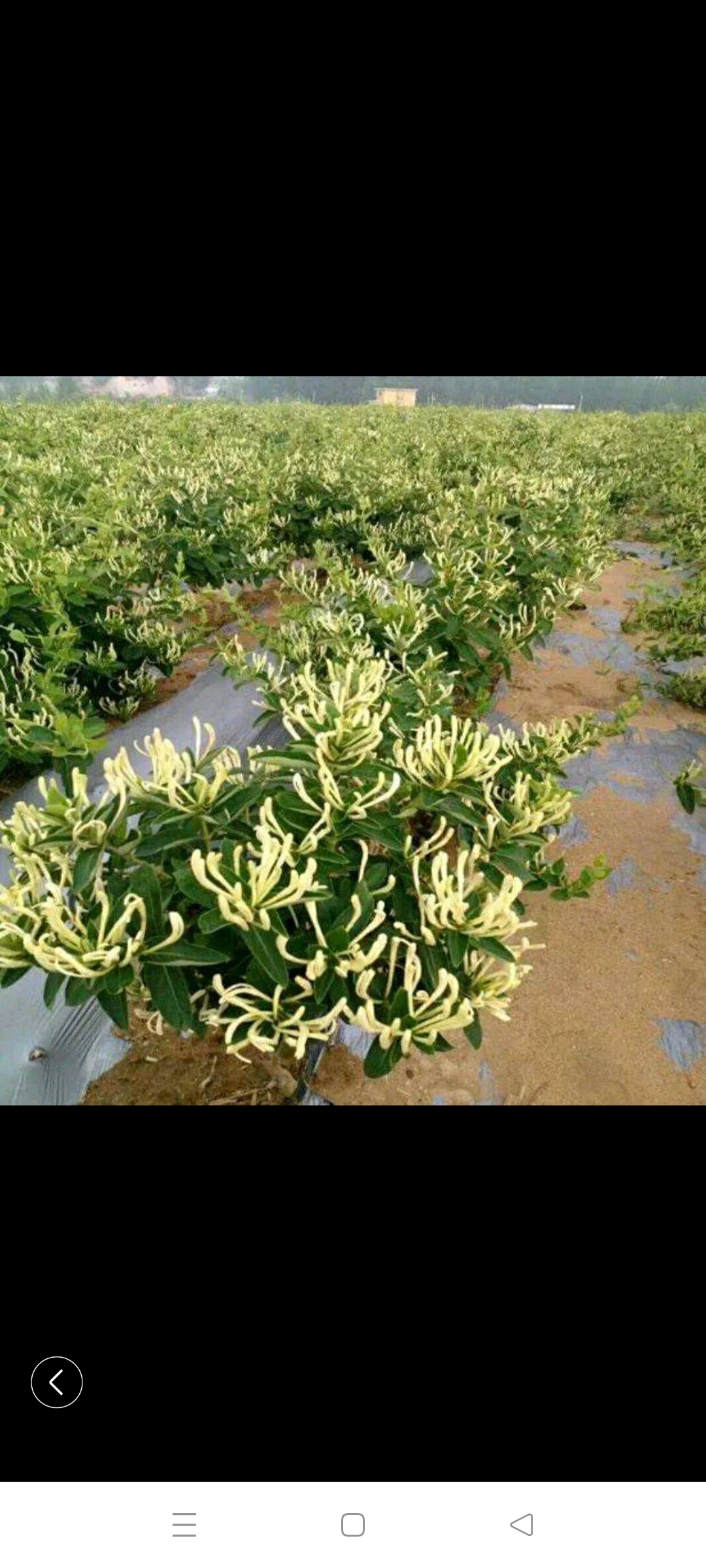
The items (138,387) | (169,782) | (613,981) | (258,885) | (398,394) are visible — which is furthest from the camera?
(138,387)

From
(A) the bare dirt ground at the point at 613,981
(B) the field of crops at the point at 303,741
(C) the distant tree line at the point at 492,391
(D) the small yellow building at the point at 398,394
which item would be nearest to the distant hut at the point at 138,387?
(C) the distant tree line at the point at 492,391

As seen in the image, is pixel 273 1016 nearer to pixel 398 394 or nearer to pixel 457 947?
pixel 457 947

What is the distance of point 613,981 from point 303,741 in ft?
5.78

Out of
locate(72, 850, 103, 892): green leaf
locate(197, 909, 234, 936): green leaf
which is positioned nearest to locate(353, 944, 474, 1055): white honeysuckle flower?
locate(197, 909, 234, 936): green leaf

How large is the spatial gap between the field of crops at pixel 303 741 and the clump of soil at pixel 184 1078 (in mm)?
81

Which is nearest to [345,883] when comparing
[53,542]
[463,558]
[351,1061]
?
[351,1061]

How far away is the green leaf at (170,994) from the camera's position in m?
1.33

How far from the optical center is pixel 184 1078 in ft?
6.99

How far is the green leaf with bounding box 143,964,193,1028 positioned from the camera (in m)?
1.33

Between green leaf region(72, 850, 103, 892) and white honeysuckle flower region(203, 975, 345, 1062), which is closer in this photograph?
white honeysuckle flower region(203, 975, 345, 1062)

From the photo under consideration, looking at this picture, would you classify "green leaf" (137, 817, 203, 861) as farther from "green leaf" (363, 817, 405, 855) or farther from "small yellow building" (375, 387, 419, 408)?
"small yellow building" (375, 387, 419, 408)

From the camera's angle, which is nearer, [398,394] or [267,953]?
[267,953]

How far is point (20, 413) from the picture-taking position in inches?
443

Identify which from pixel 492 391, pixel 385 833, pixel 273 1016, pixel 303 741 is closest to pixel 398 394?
pixel 492 391
